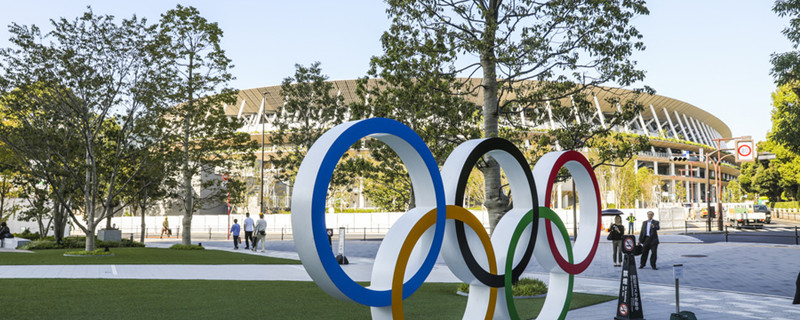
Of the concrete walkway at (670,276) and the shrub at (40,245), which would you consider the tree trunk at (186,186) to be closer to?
the shrub at (40,245)

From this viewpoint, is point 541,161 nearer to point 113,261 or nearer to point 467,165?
point 467,165

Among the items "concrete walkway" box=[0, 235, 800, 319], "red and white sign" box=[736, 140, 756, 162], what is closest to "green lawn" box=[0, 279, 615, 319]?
"concrete walkway" box=[0, 235, 800, 319]

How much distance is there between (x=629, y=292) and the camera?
8.73 m

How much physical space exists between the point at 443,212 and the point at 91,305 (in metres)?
6.53

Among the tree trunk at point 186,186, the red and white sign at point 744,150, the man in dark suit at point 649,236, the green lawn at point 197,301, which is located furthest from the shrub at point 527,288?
the red and white sign at point 744,150

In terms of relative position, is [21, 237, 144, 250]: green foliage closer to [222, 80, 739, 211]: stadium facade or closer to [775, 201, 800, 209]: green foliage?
[222, 80, 739, 211]: stadium facade

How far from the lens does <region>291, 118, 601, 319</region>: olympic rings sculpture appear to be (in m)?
5.05

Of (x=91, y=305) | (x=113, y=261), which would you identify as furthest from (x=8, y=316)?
(x=113, y=261)

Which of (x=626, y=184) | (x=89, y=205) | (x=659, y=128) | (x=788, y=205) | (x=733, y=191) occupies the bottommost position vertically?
(x=788, y=205)

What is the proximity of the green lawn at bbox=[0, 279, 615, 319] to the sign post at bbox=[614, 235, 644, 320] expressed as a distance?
1321 mm

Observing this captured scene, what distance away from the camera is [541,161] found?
26.7 feet

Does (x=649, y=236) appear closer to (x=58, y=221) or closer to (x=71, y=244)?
(x=71, y=244)

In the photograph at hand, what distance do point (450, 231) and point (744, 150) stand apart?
3363 cm

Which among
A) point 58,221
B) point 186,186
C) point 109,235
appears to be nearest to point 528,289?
point 186,186
